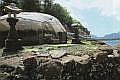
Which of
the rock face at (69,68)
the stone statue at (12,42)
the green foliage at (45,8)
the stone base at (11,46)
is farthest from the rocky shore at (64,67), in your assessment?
the green foliage at (45,8)

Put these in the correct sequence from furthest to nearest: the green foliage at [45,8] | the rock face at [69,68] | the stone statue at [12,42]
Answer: the green foliage at [45,8] < the stone statue at [12,42] < the rock face at [69,68]

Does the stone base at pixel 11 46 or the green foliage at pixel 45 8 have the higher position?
the green foliage at pixel 45 8

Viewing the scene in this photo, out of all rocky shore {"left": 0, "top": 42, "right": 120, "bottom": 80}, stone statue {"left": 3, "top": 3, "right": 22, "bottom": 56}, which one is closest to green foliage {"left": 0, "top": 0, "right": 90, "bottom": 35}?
stone statue {"left": 3, "top": 3, "right": 22, "bottom": 56}

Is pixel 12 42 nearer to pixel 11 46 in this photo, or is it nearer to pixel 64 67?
pixel 11 46

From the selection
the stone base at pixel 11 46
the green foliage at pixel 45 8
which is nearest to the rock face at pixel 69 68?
the stone base at pixel 11 46

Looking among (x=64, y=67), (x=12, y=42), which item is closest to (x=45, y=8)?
(x=12, y=42)

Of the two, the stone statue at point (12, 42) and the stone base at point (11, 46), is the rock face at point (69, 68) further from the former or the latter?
the stone statue at point (12, 42)

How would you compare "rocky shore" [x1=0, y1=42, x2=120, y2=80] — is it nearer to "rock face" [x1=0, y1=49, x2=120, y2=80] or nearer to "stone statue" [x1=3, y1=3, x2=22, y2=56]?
"rock face" [x1=0, y1=49, x2=120, y2=80]

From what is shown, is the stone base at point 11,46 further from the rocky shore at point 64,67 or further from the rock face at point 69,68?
the rock face at point 69,68

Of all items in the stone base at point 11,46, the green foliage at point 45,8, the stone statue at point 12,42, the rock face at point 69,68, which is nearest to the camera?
the rock face at point 69,68

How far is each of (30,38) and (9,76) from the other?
1171 cm

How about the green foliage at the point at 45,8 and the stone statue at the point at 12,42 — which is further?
the green foliage at the point at 45,8

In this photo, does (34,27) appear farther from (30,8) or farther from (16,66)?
(30,8)

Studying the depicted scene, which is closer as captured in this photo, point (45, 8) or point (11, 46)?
point (11, 46)
